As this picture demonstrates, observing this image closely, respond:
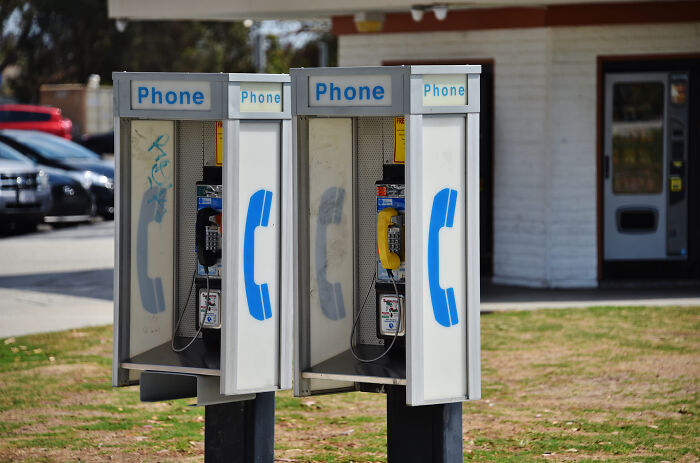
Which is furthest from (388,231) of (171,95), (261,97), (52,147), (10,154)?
(52,147)

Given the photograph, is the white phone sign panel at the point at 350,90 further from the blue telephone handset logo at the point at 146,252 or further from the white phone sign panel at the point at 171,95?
the blue telephone handset logo at the point at 146,252

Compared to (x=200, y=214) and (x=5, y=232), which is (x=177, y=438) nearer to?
(x=200, y=214)

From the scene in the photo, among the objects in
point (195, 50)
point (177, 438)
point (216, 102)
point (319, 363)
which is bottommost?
point (177, 438)

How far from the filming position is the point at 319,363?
589 centimetres

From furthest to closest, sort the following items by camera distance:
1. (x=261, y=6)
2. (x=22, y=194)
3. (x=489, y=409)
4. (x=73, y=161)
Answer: (x=73, y=161) < (x=22, y=194) < (x=261, y=6) < (x=489, y=409)

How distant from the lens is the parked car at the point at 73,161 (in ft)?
71.9

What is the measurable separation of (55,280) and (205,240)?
9193mm

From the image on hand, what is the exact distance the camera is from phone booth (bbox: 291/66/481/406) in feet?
17.4

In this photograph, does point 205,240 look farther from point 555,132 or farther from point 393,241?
point 555,132

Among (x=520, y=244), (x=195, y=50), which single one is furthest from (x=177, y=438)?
(x=195, y=50)

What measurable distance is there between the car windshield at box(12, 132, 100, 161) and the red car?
34.9 feet

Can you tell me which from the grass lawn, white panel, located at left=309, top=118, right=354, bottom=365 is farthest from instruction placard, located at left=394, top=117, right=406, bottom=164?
the grass lawn

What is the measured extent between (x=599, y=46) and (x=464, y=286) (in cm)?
877

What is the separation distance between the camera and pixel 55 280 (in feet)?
48.2
